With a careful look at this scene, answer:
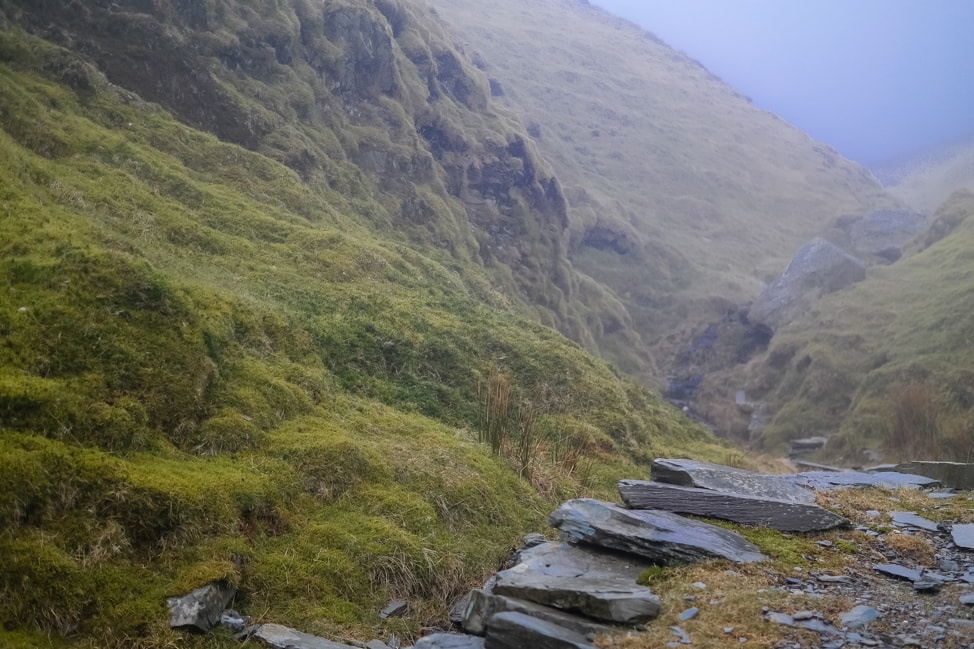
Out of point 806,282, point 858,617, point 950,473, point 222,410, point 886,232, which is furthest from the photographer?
point 886,232

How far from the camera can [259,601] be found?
307 inches

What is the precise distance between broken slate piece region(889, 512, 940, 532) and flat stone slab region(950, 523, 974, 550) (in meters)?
0.26

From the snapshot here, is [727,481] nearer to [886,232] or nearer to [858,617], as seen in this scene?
[858,617]

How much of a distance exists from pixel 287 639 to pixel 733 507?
602 cm

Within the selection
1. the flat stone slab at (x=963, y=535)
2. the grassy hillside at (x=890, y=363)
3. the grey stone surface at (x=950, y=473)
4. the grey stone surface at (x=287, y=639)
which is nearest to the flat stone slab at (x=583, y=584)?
the grey stone surface at (x=287, y=639)

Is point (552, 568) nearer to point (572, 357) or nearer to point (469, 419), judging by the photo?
point (469, 419)

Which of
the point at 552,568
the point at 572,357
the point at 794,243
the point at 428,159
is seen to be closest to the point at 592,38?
the point at 794,243

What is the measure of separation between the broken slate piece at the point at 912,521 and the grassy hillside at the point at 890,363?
18.8 m

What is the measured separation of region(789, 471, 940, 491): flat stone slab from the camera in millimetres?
12734

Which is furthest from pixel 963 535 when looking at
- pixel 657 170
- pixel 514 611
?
pixel 657 170

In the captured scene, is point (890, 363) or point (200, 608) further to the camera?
point (890, 363)

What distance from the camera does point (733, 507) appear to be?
384 inches

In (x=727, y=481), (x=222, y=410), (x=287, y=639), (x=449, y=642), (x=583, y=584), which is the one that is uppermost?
(x=727, y=481)

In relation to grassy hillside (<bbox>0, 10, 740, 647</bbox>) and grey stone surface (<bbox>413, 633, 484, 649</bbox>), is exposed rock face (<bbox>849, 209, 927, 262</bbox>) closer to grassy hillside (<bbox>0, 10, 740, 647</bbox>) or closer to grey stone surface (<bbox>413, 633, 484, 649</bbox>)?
grassy hillside (<bbox>0, 10, 740, 647</bbox>)
